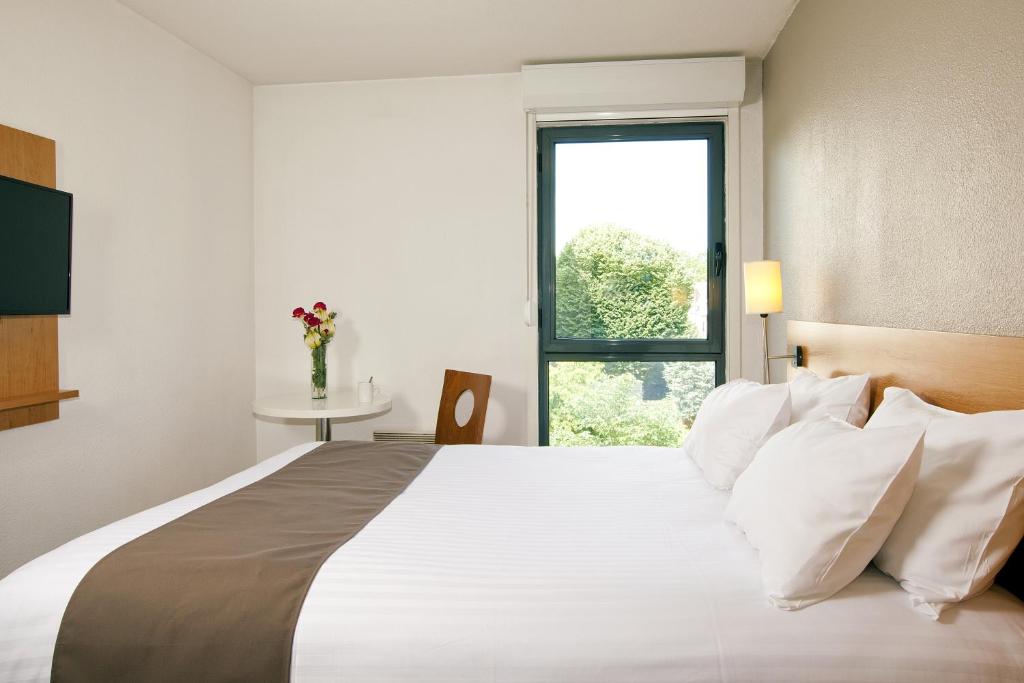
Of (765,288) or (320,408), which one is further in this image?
(320,408)

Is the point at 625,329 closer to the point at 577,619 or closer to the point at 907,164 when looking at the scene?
the point at 907,164

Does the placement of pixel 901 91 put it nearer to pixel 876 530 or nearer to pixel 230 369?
pixel 876 530

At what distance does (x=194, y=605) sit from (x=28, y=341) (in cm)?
175

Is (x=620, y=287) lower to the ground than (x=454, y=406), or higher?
higher

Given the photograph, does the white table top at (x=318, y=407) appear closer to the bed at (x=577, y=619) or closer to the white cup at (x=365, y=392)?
the white cup at (x=365, y=392)

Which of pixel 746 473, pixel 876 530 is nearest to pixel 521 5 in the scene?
pixel 746 473

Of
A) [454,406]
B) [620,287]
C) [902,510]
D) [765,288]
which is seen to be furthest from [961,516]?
[620,287]

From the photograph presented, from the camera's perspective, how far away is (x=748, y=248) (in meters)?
3.67

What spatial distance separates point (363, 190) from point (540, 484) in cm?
246

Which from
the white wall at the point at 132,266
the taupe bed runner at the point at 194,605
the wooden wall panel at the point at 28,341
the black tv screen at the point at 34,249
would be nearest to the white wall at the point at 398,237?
the white wall at the point at 132,266

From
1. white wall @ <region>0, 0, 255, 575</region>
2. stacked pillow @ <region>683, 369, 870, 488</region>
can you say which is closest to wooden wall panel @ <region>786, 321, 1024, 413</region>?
stacked pillow @ <region>683, 369, 870, 488</region>

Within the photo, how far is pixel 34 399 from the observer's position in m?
2.41

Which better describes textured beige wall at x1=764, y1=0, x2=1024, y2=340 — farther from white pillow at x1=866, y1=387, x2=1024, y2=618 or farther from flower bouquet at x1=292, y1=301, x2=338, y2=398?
flower bouquet at x1=292, y1=301, x2=338, y2=398

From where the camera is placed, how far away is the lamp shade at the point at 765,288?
2898 millimetres
